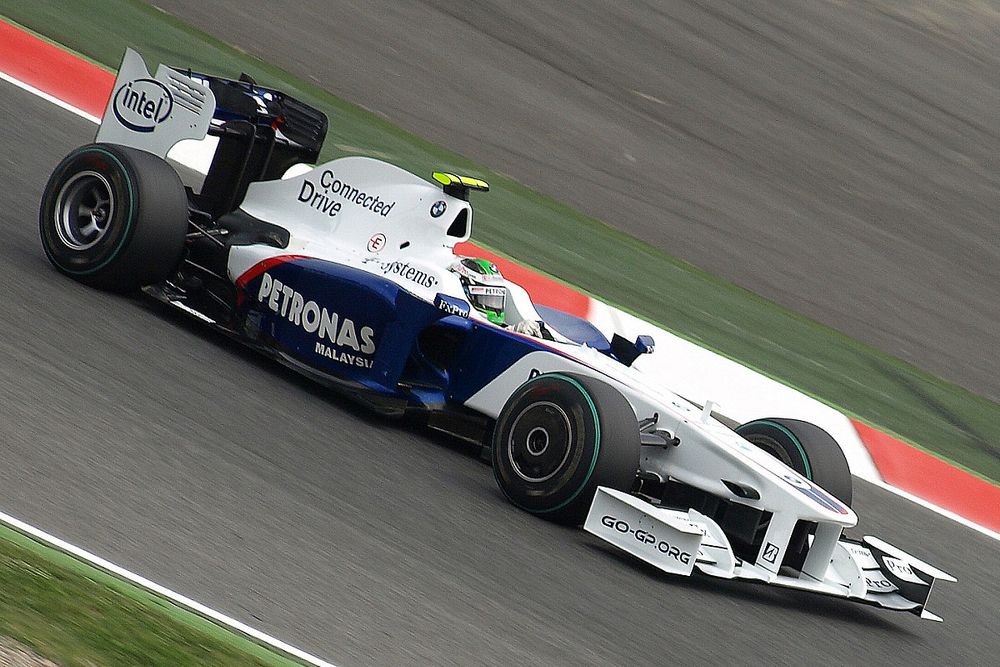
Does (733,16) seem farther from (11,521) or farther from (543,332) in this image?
(11,521)

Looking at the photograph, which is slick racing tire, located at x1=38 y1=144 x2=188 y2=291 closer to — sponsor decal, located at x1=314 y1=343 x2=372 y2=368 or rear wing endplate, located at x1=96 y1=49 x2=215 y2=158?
rear wing endplate, located at x1=96 y1=49 x2=215 y2=158

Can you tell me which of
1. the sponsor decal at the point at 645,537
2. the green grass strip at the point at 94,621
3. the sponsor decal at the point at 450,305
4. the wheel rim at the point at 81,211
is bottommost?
the green grass strip at the point at 94,621

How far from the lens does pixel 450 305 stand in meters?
6.24

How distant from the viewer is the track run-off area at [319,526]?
14.5 feet

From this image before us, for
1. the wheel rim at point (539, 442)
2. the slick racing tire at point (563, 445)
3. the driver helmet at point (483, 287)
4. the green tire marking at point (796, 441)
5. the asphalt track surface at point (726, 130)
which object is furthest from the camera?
the asphalt track surface at point (726, 130)

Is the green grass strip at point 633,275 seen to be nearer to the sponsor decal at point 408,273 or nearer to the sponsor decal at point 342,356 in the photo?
the sponsor decal at point 408,273

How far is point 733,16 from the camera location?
15.9 metres

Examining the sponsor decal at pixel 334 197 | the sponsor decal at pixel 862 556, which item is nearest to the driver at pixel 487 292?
the sponsor decal at pixel 334 197

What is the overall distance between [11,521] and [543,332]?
283 centimetres

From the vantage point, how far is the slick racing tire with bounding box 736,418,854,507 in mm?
6215

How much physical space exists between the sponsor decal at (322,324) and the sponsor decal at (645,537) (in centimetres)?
143

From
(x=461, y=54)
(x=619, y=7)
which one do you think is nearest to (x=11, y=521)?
(x=461, y=54)

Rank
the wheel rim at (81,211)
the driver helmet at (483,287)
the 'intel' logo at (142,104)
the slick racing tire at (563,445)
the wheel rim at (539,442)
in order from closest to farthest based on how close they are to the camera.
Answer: the slick racing tire at (563,445) → the wheel rim at (539,442) → the driver helmet at (483,287) → the wheel rim at (81,211) → the 'intel' logo at (142,104)

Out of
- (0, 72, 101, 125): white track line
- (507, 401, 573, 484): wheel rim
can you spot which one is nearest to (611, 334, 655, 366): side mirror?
(507, 401, 573, 484): wheel rim
